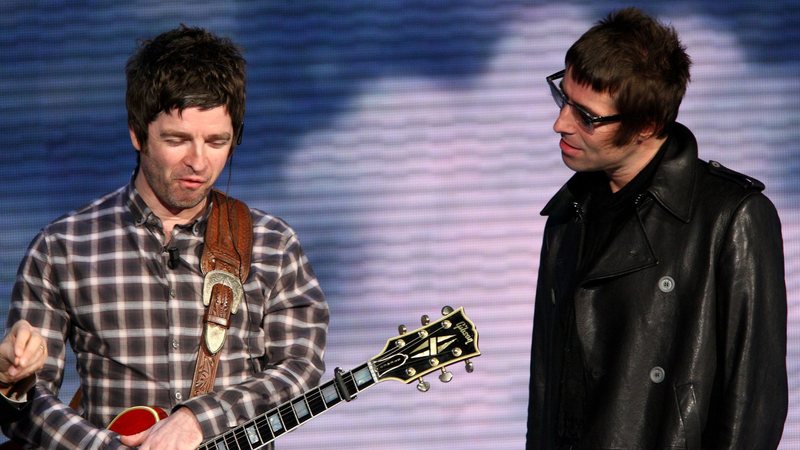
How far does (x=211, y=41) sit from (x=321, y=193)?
2.40 meters

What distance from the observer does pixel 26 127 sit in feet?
18.7

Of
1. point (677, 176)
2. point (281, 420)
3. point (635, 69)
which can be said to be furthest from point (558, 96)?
point (281, 420)

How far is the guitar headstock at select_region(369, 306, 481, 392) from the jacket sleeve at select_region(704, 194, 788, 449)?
754mm

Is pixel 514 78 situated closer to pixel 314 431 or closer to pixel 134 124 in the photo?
pixel 314 431

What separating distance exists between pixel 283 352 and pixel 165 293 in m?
0.36

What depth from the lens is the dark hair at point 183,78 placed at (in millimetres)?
3195


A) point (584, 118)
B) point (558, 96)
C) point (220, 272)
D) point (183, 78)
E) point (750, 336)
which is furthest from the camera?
point (220, 272)

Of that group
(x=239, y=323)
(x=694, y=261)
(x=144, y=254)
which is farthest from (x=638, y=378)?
(x=144, y=254)

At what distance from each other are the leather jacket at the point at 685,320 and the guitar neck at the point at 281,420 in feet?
1.93

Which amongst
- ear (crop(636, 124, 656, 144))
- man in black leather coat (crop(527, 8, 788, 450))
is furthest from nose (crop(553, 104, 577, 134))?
ear (crop(636, 124, 656, 144))

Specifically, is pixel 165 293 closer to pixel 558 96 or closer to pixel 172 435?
pixel 172 435

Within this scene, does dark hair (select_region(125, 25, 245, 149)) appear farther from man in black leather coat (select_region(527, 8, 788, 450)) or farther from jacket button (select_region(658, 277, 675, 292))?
jacket button (select_region(658, 277, 675, 292))

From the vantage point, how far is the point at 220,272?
10.8ft

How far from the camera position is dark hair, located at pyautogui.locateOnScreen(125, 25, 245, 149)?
320 centimetres
